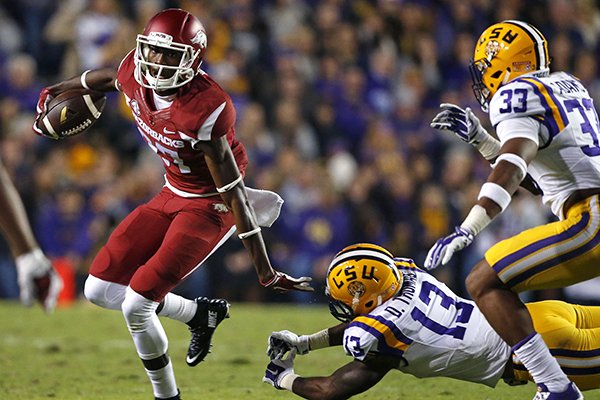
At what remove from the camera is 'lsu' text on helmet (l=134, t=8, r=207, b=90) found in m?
4.72

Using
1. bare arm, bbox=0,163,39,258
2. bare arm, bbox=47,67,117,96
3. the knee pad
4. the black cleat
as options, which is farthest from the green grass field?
bare arm, bbox=0,163,39,258

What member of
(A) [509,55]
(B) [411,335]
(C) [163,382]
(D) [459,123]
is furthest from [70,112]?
(A) [509,55]

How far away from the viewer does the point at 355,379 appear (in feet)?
14.5

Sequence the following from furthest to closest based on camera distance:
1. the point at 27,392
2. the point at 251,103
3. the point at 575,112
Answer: the point at 251,103, the point at 27,392, the point at 575,112

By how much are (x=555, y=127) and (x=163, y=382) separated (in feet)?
7.01

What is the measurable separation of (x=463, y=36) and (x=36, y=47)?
4.82 meters

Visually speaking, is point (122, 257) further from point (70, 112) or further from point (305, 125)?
point (305, 125)

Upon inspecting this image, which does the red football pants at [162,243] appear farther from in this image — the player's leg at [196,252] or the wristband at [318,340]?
the wristband at [318,340]

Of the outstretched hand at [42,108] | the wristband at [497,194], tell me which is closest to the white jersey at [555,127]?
the wristband at [497,194]

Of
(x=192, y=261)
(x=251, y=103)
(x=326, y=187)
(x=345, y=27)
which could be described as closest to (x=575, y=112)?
(x=192, y=261)

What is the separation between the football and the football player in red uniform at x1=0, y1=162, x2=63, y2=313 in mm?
1935

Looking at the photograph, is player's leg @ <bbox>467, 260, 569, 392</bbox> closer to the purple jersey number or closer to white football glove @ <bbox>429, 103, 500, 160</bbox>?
the purple jersey number

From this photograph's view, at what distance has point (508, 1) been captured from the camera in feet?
40.3

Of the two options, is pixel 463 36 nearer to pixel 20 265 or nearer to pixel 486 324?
pixel 486 324
